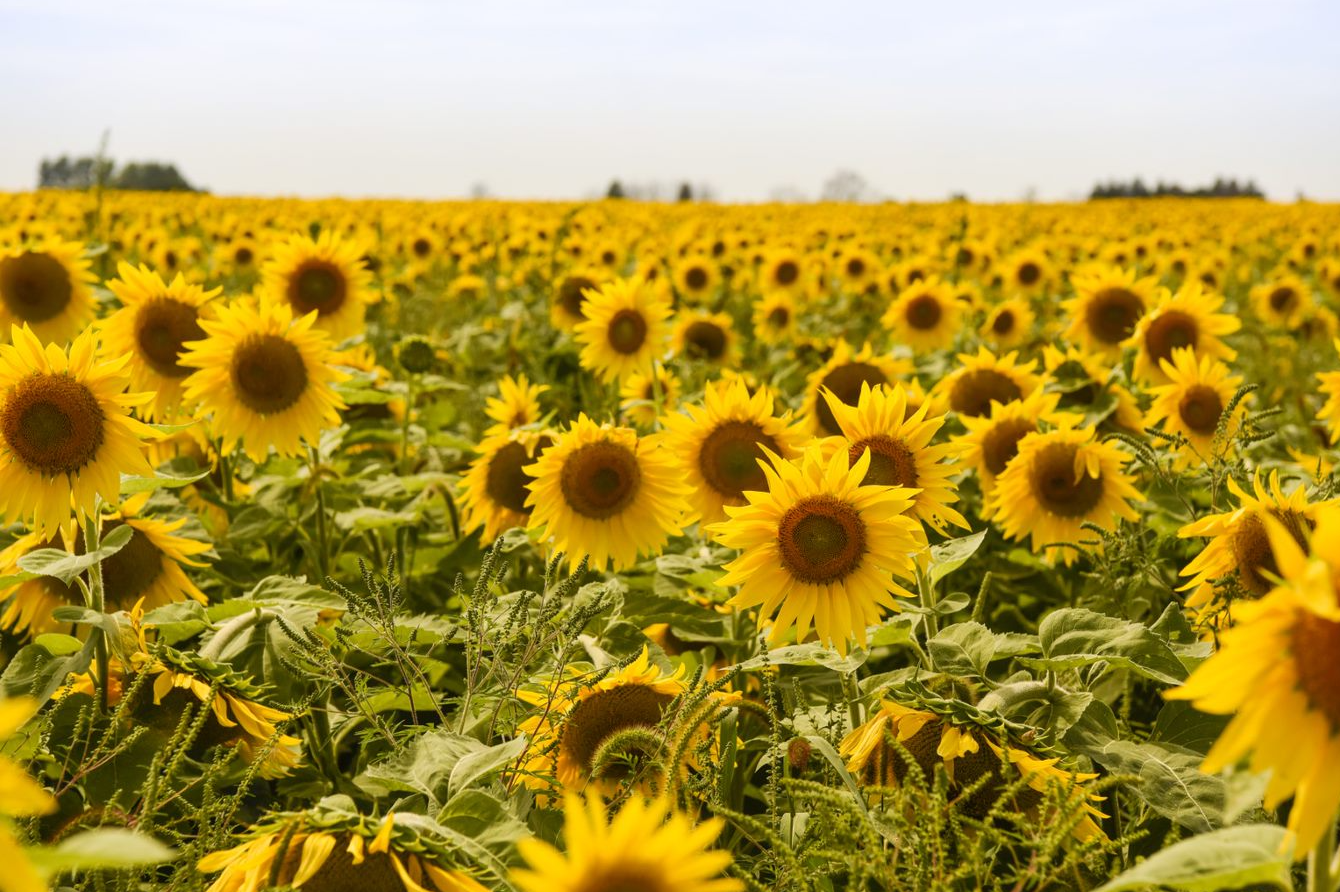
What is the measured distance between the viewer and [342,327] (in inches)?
A: 191

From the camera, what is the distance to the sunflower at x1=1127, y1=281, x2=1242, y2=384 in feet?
15.5

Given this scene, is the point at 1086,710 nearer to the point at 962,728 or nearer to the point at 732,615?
the point at 962,728

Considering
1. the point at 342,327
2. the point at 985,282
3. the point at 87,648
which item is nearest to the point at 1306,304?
the point at 985,282

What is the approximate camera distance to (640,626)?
9.45 feet

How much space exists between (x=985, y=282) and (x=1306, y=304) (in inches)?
108

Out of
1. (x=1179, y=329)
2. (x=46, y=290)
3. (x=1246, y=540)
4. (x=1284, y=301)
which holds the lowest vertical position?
(x=1246, y=540)

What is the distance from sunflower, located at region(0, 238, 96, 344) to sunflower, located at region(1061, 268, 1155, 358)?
461 centimetres

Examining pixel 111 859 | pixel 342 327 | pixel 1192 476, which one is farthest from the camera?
pixel 342 327

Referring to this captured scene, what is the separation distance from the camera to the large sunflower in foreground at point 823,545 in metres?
2.12

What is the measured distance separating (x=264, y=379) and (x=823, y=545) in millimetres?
1992

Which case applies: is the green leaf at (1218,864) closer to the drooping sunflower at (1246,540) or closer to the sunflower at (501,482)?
the drooping sunflower at (1246,540)

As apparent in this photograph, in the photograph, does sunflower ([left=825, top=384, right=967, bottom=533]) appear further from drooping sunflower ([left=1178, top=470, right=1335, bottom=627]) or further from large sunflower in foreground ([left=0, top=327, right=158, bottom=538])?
large sunflower in foreground ([left=0, top=327, right=158, bottom=538])

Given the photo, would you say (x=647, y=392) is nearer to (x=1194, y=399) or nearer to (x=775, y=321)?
(x=1194, y=399)

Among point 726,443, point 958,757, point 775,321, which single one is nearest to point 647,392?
point 726,443
